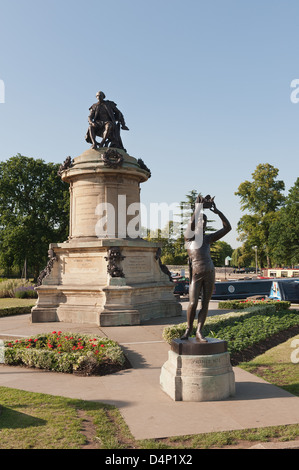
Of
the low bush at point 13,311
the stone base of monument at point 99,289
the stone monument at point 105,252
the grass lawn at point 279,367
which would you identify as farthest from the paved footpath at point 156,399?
the low bush at point 13,311

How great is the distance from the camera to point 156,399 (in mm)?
7336

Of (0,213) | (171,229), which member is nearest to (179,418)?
(0,213)

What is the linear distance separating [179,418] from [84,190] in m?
13.5

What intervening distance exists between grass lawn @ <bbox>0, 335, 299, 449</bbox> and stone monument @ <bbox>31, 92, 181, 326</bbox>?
823 centimetres

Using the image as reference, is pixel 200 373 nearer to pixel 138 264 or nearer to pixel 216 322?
pixel 216 322

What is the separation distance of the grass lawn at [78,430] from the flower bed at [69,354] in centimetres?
179

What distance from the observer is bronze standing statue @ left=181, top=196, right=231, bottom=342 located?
7.91m

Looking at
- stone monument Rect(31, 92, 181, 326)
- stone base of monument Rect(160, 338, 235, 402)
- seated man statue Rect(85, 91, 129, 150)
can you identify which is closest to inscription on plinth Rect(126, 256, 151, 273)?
stone monument Rect(31, 92, 181, 326)

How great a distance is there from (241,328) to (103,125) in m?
11.6

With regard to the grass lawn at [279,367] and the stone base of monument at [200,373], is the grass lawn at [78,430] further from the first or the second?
the stone base of monument at [200,373]

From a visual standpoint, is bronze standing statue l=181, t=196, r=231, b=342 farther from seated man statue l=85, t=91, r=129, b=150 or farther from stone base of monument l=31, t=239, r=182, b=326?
seated man statue l=85, t=91, r=129, b=150

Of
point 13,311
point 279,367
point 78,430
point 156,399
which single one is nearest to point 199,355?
point 156,399

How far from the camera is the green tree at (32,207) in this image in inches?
1529

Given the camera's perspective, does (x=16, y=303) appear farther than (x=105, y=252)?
Yes
